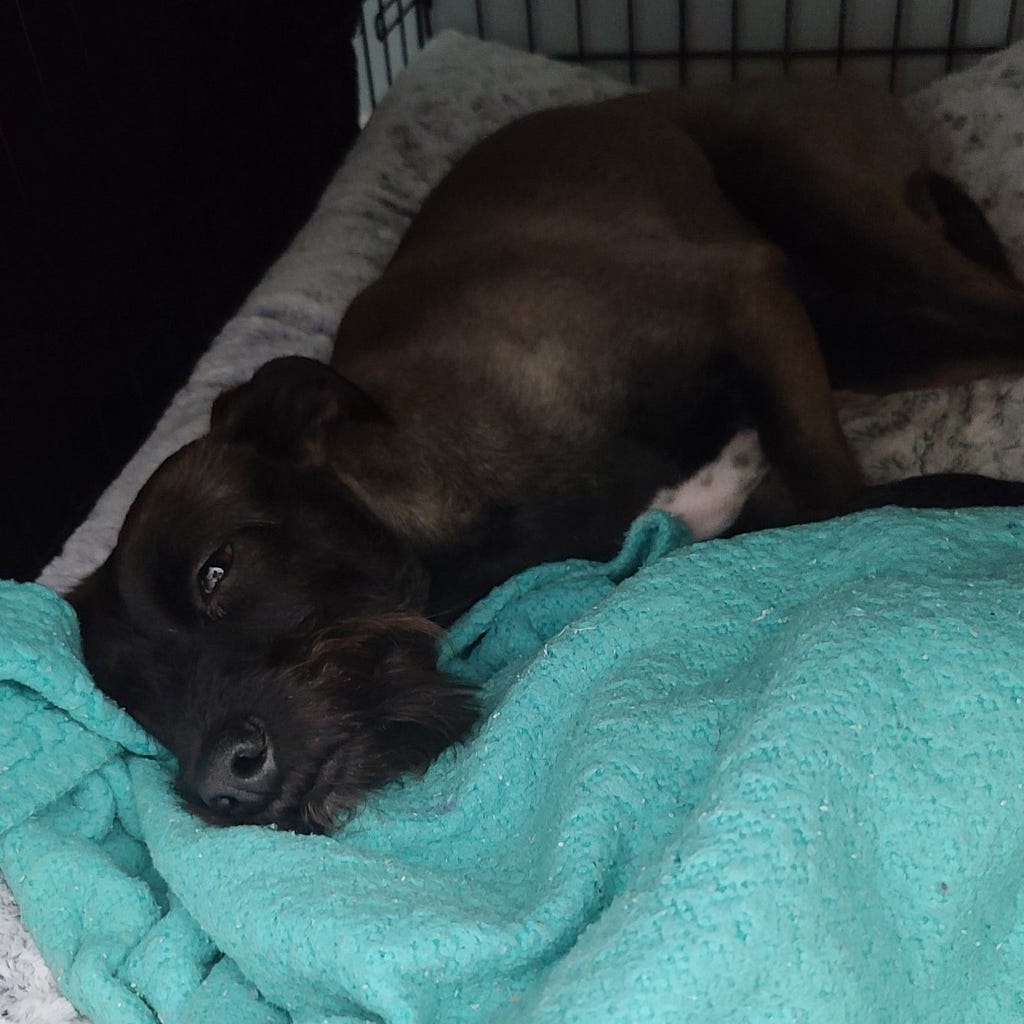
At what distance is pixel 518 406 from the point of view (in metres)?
2.05

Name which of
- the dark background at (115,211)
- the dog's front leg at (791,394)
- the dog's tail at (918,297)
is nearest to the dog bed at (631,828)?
the dog's front leg at (791,394)

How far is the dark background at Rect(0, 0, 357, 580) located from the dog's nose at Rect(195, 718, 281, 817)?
2.47ft

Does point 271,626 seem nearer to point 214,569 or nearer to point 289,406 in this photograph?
point 214,569

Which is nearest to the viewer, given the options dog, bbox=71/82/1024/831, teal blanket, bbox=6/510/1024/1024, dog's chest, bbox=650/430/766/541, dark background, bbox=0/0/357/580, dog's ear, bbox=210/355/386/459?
teal blanket, bbox=6/510/1024/1024

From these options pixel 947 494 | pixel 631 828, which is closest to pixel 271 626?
pixel 631 828

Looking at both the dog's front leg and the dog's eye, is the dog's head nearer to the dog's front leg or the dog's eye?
the dog's eye

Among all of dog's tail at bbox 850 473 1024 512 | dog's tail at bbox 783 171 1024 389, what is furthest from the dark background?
dog's tail at bbox 850 473 1024 512

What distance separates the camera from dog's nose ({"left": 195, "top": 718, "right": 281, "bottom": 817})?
1487mm

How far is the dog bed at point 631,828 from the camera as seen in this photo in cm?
107

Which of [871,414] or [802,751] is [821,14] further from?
[802,751]

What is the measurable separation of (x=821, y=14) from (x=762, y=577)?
94.0 inches

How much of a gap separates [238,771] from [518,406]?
804 millimetres

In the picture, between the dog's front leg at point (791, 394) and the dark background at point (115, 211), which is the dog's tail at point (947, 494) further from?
the dark background at point (115, 211)

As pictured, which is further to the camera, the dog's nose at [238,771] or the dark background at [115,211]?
the dark background at [115,211]
